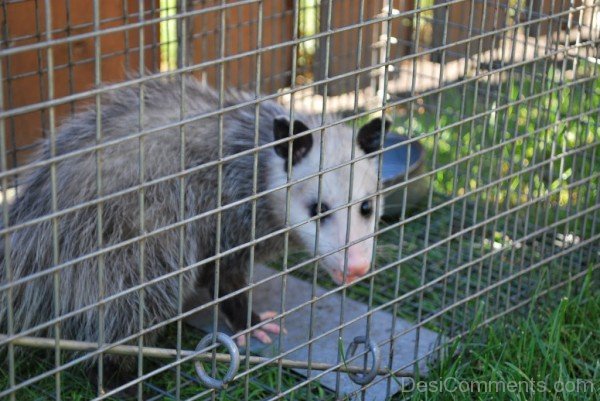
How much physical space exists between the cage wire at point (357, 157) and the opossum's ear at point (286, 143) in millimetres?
125

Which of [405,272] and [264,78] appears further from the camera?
[264,78]

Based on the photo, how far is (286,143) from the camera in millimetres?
2518

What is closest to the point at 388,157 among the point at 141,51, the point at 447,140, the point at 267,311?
the point at 447,140

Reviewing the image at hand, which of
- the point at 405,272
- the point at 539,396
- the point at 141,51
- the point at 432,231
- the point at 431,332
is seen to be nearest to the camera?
the point at 141,51

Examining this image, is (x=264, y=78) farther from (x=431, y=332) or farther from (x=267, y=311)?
(x=431, y=332)

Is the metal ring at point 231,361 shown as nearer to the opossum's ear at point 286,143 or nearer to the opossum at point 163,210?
the opossum at point 163,210

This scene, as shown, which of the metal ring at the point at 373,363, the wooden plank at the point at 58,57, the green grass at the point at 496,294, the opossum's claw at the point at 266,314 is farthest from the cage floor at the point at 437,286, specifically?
the wooden plank at the point at 58,57

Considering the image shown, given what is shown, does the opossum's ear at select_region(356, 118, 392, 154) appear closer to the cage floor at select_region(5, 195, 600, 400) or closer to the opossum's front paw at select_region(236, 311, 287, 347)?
the cage floor at select_region(5, 195, 600, 400)

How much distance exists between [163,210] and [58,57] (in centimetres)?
106

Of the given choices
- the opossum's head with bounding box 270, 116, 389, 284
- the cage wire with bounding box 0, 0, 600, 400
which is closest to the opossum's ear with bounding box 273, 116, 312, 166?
the opossum's head with bounding box 270, 116, 389, 284

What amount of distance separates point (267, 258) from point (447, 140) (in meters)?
1.30

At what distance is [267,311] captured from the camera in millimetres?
2967

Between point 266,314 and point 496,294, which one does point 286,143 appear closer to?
point 266,314

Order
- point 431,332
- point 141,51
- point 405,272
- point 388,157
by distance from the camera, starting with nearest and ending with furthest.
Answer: point 141,51
point 431,332
point 405,272
point 388,157
